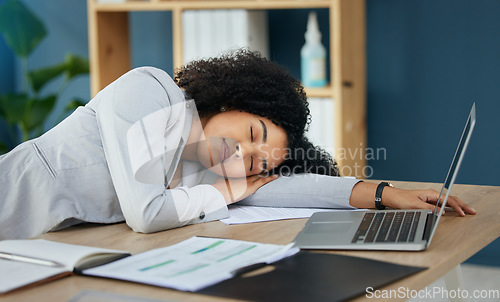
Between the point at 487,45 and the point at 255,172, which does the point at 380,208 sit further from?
the point at 487,45

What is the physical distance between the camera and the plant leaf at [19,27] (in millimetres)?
2793

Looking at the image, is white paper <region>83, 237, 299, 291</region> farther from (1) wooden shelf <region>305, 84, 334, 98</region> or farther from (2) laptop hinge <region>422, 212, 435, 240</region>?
(1) wooden shelf <region>305, 84, 334, 98</region>

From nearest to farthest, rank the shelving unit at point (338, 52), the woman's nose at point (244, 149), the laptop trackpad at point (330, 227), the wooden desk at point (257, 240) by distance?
the wooden desk at point (257, 240) → the laptop trackpad at point (330, 227) → the woman's nose at point (244, 149) → the shelving unit at point (338, 52)

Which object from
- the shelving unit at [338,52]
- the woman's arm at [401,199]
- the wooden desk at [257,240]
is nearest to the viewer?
the wooden desk at [257,240]

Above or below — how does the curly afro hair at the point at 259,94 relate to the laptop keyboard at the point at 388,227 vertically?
above

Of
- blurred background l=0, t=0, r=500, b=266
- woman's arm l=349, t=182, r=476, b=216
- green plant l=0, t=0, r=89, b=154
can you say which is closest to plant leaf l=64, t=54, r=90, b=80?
green plant l=0, t=0, r=89, b=154

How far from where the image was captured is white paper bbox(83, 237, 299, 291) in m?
0.78

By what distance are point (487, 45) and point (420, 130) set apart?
42cm

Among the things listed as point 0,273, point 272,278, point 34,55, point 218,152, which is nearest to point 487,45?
point 218,152

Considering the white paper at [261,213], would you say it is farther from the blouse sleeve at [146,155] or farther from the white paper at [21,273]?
the white paper at [21,273]

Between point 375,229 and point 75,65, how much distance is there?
2162 mm

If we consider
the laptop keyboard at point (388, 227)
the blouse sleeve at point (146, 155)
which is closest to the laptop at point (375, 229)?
the laptop keyboard at point (388, 227)

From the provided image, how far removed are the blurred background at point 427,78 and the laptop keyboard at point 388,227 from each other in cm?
139

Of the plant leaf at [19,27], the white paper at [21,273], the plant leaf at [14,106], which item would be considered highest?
the plant leaf at [19,27]
